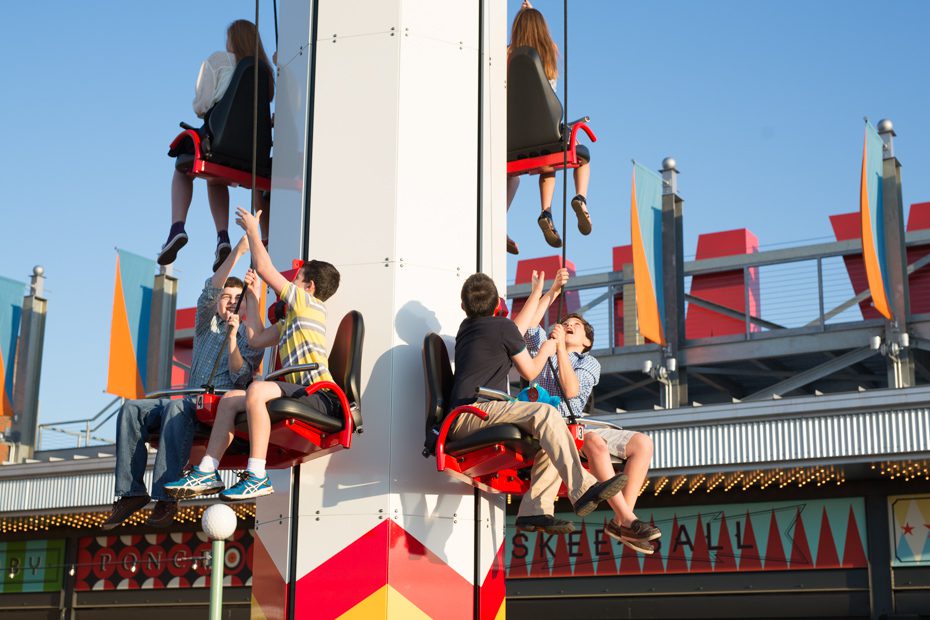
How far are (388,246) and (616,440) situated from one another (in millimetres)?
1711

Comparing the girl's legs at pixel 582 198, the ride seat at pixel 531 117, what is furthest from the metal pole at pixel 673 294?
the ride seat at pixel 531 117

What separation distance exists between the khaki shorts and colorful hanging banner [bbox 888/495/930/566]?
10.4 metres

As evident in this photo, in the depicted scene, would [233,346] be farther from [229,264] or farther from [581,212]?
[581,212]

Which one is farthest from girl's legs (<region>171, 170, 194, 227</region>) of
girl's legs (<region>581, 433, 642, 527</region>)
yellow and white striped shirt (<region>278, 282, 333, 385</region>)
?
girl's legs (<region>581, 433, 642, 527</region>)

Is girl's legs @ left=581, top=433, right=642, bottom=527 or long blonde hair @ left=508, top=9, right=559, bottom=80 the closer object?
girl's legs @ left=581, top=433, right=642, bottom=527

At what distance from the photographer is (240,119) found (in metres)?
7.84

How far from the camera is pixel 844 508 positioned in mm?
16547

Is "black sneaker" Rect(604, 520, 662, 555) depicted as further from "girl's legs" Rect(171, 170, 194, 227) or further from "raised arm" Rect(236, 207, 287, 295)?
"girl's legs" Rect(171, 170, 194, 227)

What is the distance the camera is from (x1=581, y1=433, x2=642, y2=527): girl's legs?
656cm

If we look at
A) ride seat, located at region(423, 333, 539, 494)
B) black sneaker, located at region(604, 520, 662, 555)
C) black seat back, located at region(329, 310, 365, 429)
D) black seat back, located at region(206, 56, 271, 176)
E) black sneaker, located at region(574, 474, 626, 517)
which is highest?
black seat back, located at region(206, 56, 271, 176)

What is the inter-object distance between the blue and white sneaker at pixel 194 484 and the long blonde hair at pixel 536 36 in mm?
3806

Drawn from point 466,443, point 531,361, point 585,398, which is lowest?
point 466,443

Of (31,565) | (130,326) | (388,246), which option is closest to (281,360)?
(388,246)

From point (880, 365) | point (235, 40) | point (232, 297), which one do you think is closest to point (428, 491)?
point (232, 297)
